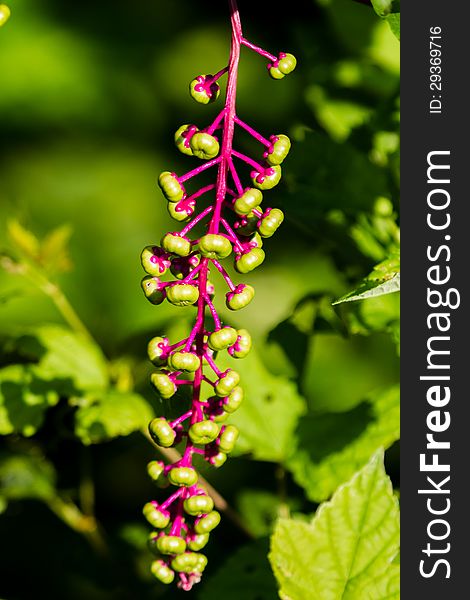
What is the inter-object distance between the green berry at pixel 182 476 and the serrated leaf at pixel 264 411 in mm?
705

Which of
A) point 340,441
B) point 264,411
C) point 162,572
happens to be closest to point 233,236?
point 162,572

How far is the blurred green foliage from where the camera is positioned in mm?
1843

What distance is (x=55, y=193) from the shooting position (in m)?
3.76

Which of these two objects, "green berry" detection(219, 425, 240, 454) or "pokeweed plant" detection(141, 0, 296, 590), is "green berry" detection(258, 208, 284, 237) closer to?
"pokeweed plant" detection(141, 0, 296, 590)

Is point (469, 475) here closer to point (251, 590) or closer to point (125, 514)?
point (251, 590)

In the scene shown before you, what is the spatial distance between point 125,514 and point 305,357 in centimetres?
90

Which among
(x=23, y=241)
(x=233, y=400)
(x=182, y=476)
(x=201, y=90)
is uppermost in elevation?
(x=23, y=241)

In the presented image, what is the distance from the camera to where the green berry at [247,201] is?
3.76 ft

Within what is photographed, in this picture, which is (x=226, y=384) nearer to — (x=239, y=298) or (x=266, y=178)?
(x=239, y=298)

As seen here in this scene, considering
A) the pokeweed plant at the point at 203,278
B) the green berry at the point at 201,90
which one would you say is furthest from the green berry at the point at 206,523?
the green berry at the point at 201,90

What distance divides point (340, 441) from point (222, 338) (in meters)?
0.73

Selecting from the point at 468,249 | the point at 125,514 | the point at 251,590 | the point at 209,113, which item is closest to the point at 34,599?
the point at 125,514

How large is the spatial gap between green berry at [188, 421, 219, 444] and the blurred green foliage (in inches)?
10.3

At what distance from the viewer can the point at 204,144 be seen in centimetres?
113
